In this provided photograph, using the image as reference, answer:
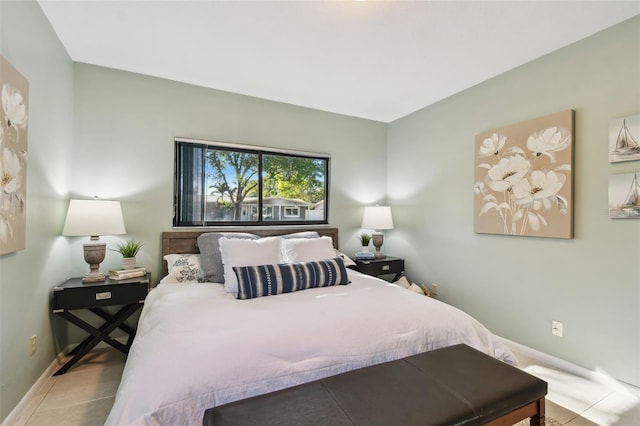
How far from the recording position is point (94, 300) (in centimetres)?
231

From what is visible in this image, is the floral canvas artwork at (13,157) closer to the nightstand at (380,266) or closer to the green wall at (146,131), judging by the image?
the green wall at (146,131)

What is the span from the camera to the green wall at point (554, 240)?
6.89ft

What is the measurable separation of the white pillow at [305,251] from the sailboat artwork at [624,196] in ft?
7.15

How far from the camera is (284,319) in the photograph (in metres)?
1.69

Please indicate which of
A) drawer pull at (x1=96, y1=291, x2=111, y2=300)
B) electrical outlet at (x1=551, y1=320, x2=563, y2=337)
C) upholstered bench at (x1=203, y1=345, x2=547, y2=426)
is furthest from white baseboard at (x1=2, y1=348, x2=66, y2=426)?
electrical outlet at (x1=551, y1=320, x2=563, y2=337)

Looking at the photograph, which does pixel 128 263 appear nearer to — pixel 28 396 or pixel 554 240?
pixel 28 396

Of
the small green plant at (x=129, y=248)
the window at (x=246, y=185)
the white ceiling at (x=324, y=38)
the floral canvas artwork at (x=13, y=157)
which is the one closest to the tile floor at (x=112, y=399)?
the small green plant at (x=129, y=248)

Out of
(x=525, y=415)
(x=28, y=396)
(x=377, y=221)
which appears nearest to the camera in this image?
(x=525, y=415)

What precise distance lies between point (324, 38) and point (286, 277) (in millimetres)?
1880

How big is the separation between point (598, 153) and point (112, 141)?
4088mm

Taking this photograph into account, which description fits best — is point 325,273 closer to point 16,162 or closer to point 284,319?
point 284,319

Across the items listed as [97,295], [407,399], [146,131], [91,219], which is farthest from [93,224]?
[407,399]

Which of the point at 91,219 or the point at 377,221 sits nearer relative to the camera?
the point at 91,219

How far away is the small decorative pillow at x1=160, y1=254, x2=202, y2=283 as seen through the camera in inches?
105
